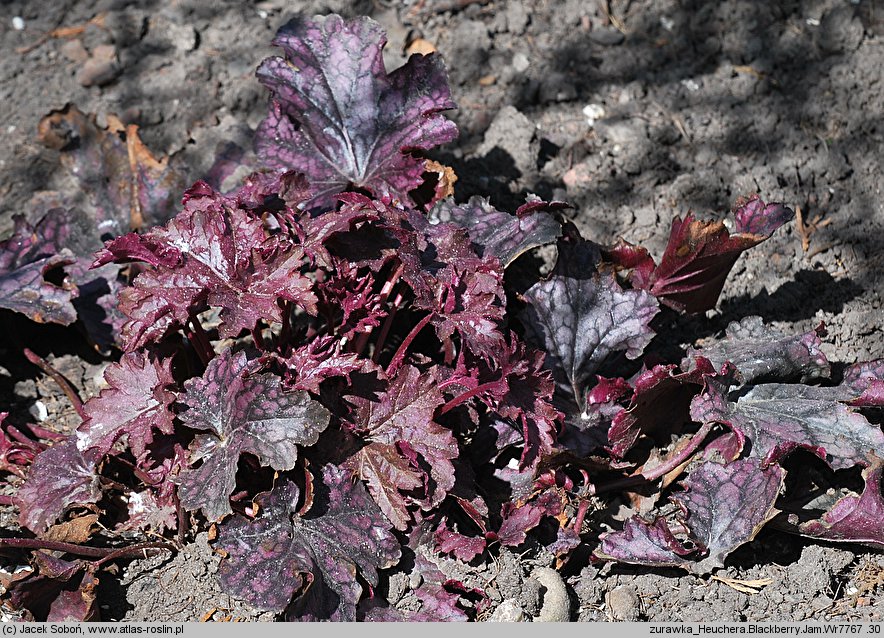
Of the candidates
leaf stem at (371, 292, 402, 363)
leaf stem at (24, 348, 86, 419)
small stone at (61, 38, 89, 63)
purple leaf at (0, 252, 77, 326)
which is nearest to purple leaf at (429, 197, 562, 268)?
leaf stem at (371, 292, 402, 363)

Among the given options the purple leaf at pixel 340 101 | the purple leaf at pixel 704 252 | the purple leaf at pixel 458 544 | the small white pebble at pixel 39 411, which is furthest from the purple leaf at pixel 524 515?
the small white pebble at pixel 39 411

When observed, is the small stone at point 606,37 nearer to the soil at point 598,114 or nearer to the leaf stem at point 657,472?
the soil at point 598,114

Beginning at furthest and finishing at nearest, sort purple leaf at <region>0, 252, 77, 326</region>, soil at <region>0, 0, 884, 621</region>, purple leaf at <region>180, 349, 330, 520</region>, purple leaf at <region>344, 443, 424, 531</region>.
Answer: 1. soil at <region>0, 0, 884, 621</region>
2. purple leaf at <region>0, 252, 77, 326</region>
3. purple leaf at <region>344, 443, 424, 531</region>
4. purple leaf at <region>180, 349, 330, 520</region>

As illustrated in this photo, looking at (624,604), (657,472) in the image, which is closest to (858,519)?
(657,472)

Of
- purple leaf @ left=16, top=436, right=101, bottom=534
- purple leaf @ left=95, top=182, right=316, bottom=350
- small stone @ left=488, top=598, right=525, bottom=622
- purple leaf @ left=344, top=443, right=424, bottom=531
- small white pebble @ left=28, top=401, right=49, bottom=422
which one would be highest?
purple leaf @ left=95, top=182, right=316, bottom=350

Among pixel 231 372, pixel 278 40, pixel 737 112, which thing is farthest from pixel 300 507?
pixel 737 112

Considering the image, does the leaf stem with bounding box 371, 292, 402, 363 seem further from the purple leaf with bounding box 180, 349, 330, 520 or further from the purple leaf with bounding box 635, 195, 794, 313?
the purple leaf with bounding box 635, 195, 794, 313
